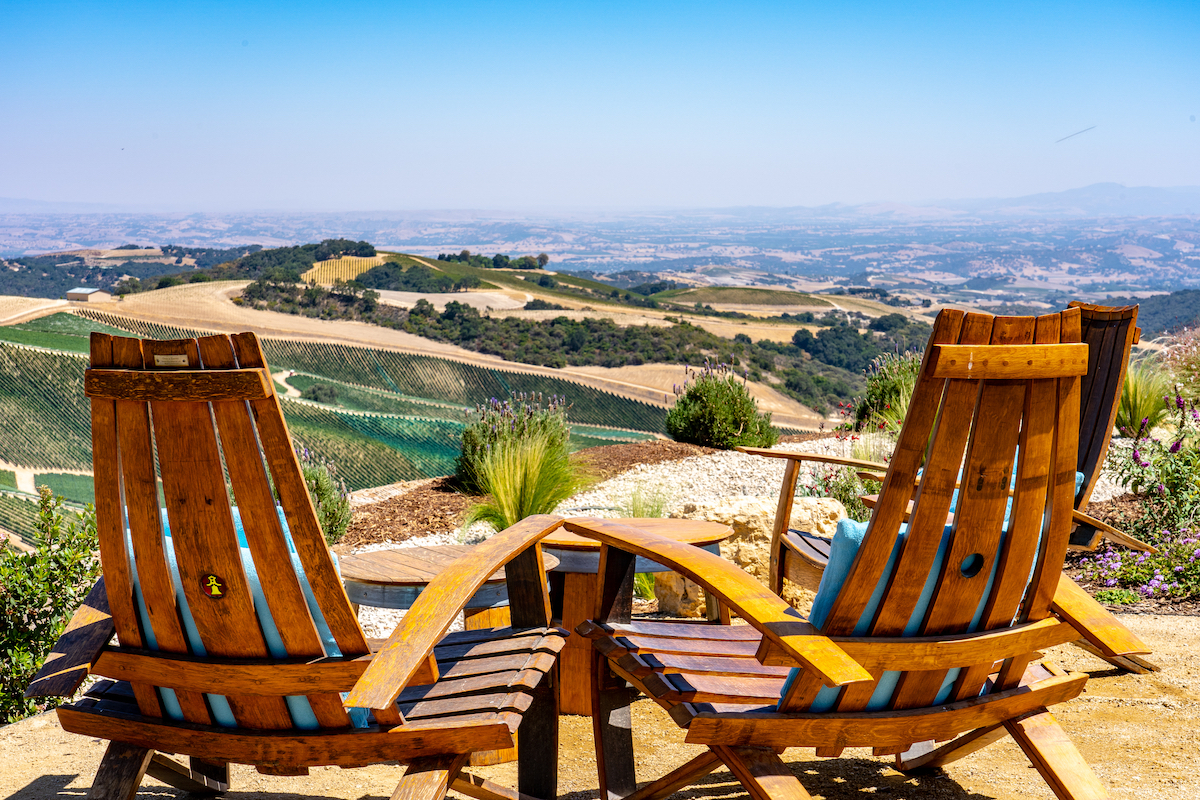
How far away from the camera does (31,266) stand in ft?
323

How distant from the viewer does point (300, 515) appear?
1.40m

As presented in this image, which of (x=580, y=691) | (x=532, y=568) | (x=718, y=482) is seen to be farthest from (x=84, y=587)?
(x=718, y=482)

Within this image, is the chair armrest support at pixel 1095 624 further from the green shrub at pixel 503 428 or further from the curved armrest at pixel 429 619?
the green shrub at pixel 503 428

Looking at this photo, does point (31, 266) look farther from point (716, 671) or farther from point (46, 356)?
point (716, 671)

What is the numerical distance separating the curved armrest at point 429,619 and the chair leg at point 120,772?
0.53 meters

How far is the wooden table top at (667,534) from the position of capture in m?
2.58

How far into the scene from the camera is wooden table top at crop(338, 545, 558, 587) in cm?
225

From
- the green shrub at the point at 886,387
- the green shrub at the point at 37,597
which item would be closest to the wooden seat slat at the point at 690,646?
the green shrub at the point at 37,597

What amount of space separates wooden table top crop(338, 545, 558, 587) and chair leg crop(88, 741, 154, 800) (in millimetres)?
728

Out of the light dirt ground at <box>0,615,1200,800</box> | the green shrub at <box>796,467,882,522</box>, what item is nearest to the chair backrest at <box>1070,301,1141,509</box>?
the light dirt ground at <box>0,615,1200,800</box>

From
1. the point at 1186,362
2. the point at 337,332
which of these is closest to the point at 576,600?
the point at 1186,362

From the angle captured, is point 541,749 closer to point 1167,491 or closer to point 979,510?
point 979,510

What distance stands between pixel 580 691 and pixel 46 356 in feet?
124

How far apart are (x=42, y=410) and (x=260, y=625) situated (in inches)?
1404
